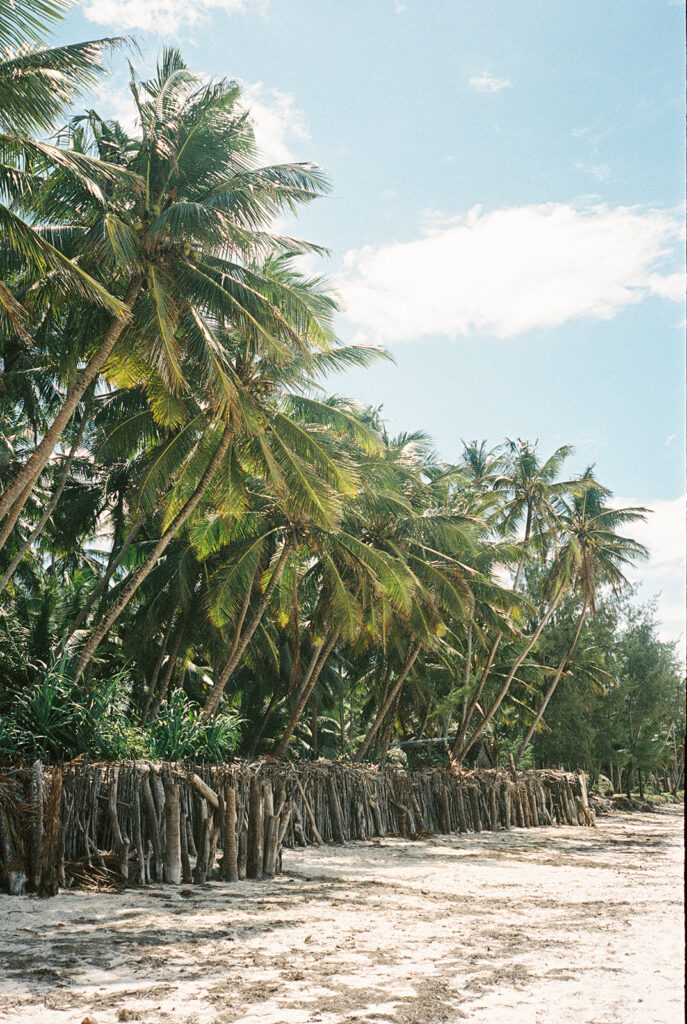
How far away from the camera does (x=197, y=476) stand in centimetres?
1387

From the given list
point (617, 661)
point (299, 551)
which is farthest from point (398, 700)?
point (299, 551)

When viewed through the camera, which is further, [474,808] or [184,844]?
[474,808]

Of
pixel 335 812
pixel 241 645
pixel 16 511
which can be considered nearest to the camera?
pixel 16 511

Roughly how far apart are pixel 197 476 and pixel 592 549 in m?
15.0

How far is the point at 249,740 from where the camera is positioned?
86.5 feet

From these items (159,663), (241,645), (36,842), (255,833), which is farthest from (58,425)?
(159,663)

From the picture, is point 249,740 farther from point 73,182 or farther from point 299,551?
point 73,182

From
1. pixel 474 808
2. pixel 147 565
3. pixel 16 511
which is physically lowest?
pixel 474 808

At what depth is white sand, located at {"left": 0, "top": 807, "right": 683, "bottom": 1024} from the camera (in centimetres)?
491

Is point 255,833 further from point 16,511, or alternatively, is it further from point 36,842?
point 16,511

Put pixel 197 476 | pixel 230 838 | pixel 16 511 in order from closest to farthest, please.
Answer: pixel 230 838
pixel 16 511
pixel 197 476

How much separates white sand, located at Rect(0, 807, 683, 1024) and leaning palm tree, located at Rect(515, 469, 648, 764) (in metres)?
13.6

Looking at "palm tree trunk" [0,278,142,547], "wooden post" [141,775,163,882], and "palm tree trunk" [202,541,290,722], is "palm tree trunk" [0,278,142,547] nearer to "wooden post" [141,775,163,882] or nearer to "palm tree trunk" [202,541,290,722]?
"wooden post" [141,775,163,882]

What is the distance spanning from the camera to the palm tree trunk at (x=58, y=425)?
1018 cm
